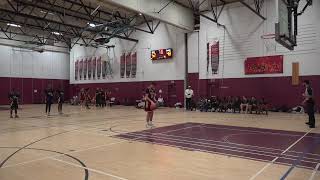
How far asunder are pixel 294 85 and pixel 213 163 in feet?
47.7

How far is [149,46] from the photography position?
86.2ft

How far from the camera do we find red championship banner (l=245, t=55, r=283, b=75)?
1880 centimetres

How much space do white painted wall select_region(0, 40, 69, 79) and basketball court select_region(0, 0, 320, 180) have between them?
0.36 feet

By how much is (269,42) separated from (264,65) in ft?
5.02

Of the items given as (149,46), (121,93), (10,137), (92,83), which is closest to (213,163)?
(10,137)

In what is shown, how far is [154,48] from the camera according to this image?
25.8 m

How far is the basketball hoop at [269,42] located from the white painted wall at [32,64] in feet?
77.4

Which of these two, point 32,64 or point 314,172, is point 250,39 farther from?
point 32,64

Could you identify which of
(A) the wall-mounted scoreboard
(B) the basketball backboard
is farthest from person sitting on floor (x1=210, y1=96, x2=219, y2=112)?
(B) the basketball backboard

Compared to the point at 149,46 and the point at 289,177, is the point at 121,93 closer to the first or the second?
the point at 149,46

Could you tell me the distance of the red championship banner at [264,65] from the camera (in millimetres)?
18797

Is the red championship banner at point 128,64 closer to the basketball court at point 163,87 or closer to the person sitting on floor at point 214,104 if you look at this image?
the basketball court at point 163,87

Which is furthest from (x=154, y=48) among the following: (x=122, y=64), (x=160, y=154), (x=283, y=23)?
(x=160, y=154)

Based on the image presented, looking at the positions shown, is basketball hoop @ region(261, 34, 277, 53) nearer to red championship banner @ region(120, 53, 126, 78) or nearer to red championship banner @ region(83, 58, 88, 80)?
red championship banner @ region(120, 53, 126, 78)
